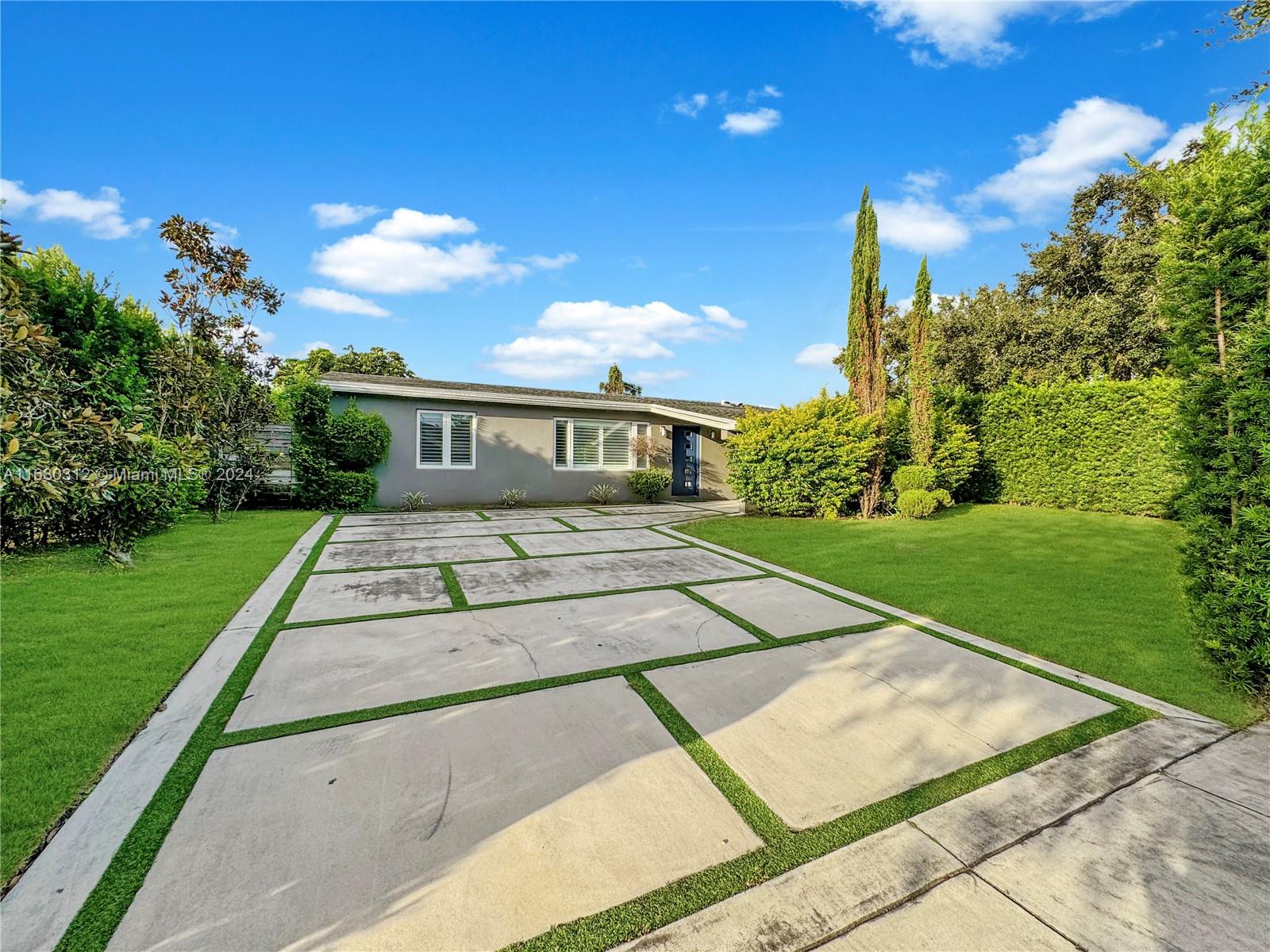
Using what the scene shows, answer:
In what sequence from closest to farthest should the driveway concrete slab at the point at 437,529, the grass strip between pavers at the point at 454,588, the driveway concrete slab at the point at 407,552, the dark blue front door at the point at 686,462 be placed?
1. the grass strip between pavers at the point at 454,588
2. the driveway concrete slab at the point at 407,552
3. the driveway concrete slab at the point at 437,529
4. the dark blue front door at the point at 686,462

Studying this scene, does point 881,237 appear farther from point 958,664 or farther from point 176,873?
point 176,873

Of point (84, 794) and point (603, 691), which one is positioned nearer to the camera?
point (84, 794)

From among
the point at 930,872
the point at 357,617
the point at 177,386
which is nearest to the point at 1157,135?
the point at 930,872

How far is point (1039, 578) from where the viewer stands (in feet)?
18.1

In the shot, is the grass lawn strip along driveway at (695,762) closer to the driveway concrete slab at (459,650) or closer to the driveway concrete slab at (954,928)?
the driveway concrete slab at (459,650)

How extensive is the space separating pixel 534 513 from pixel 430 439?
327 centimetres

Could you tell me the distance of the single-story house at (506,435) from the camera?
1134 centimetres

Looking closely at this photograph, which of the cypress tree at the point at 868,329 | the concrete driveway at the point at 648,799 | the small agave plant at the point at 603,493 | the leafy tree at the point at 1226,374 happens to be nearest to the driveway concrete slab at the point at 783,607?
the concrete driveway at the point at 648,799

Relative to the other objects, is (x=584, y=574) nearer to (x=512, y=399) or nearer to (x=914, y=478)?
(x=512, y=399)

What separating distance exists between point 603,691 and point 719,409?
44.2ft

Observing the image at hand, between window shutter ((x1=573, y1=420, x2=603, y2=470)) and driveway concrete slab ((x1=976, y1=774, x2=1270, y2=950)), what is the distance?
11.9 metres

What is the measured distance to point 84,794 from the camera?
1.91 metres

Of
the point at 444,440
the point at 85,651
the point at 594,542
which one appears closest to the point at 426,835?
the point at 85,651

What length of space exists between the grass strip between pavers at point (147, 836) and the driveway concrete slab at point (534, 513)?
7.31m
